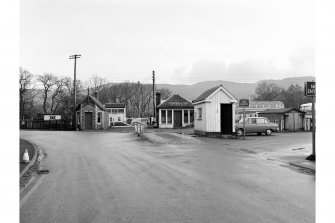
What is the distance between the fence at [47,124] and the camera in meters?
59.5

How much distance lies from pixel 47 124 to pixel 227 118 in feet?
139

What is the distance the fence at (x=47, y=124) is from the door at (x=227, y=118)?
35.8m

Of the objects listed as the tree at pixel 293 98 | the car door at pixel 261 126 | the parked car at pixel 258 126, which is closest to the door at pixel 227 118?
the parked car at pixel 258 126

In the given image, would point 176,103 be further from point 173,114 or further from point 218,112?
point 218,112

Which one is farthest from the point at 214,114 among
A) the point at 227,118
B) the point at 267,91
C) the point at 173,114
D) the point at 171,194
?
the point at 267,91

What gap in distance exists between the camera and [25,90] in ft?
241

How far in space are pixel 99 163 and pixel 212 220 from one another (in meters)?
7.85

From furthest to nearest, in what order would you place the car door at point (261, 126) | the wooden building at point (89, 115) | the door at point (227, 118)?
the wooden building at point (89, 115), the car door at point (261, 126), the door at point (227, 118)

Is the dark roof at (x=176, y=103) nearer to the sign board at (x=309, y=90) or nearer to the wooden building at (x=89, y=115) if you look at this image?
the wooden building at (x=89, y=115)

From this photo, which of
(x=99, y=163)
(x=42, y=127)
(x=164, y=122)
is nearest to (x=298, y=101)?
(x=164, y=122)

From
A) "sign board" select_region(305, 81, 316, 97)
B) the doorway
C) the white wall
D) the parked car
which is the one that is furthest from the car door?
the doorway

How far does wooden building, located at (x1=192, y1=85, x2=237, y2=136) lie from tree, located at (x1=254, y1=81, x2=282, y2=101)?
92.9 m
